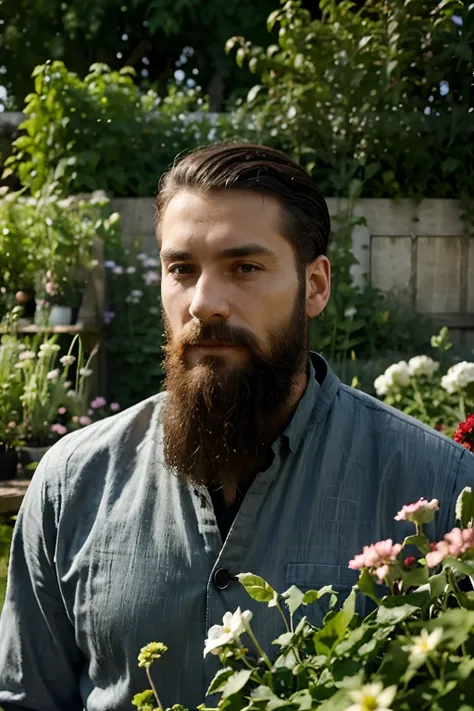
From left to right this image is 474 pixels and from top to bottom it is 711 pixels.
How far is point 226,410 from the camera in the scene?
6.00 feet

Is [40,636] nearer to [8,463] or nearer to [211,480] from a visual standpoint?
[211,480]

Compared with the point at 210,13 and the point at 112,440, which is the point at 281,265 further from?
the point at 210,13

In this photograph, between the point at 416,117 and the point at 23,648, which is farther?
the point at 416,117

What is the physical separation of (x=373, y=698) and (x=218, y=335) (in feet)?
3.33

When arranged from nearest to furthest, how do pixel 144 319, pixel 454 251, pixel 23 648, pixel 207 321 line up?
pixel 207 321 → pixel 23 648 → pixel 144 319 → pixel 454 251

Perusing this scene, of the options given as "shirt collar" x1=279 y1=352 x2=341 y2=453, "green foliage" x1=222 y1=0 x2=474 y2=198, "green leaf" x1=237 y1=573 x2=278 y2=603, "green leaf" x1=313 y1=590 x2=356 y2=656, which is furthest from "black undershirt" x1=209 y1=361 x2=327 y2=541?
"green foliage" x1=222 y1=0 x2=474 y2=198

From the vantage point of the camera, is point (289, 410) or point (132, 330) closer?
point (289, 410)

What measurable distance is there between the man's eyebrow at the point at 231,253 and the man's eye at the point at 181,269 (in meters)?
0.01

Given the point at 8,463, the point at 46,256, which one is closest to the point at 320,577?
the point at 8,463

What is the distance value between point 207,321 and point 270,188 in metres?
0.28

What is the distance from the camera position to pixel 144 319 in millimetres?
6184

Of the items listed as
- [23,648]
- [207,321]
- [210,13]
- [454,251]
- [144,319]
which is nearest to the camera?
[207,321]

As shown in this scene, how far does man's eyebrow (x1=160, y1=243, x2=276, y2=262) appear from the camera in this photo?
1.73 metres

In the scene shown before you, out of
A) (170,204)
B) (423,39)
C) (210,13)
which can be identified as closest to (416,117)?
(423,39)
